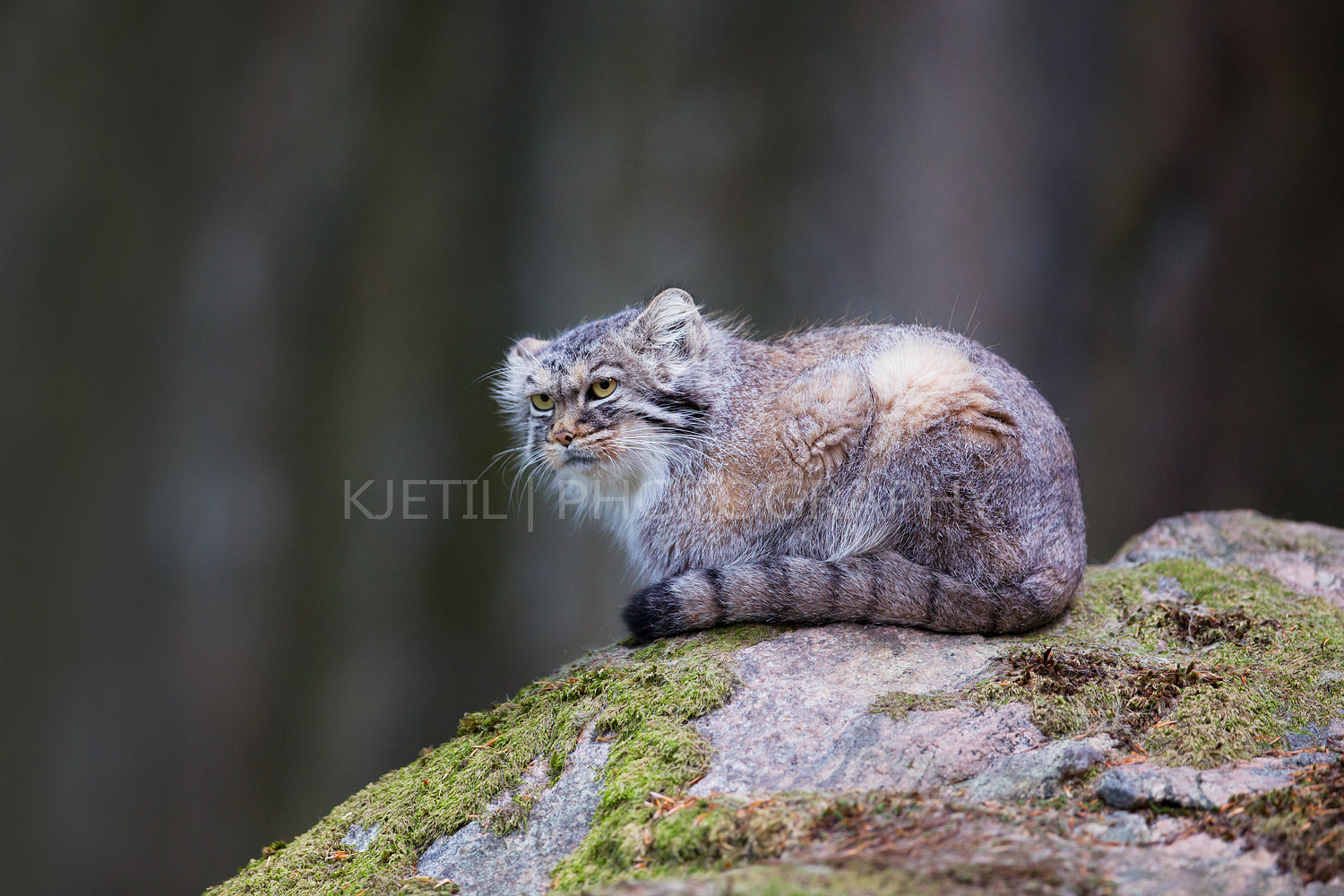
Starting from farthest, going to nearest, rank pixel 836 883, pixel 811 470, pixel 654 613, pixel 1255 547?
pixel 1255 547 → pixel 811 470 → pixel 654 613 → pixel 836 883

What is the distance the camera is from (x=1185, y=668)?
10.9 feet

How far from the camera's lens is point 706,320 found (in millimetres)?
5012

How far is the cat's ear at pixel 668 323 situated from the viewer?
176 inches

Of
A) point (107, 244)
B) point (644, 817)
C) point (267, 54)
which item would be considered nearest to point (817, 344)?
Answer: point (644, 817)

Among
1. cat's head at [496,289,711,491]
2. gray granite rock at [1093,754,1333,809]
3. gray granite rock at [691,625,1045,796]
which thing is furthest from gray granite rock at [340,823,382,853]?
gray granite rock at [1093,754,1333,809]

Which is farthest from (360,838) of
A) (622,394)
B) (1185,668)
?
(1185,668)

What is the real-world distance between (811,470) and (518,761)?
5.96 ft

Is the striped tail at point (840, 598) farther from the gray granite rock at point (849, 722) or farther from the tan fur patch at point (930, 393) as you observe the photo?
the tan fur patch at point (930, 393)

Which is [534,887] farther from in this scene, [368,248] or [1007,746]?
[368,248]

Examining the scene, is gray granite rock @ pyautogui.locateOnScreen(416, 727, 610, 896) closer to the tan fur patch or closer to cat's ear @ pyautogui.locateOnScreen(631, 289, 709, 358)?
the tan fur patch

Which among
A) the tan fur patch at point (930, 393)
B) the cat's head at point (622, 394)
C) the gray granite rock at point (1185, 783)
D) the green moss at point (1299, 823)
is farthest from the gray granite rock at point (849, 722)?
the cat's head at point (622, 394)

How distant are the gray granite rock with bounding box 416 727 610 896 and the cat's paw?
81 cm

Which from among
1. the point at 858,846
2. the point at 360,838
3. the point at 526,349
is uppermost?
the point at 526,349

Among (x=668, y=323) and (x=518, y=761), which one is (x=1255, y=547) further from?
(x=518, y=761)
